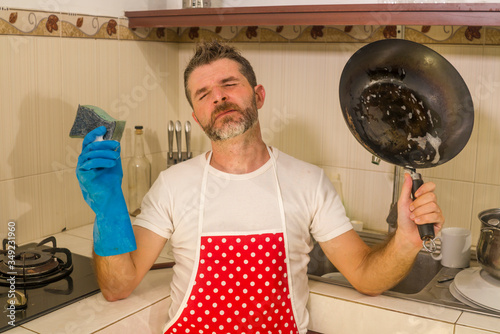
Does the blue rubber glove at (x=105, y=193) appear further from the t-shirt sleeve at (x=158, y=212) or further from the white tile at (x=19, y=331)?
the white tile at (x=19, y=331)

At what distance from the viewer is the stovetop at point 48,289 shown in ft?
4.25

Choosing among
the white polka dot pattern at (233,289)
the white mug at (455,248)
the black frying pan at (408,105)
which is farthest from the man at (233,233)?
the white mug at (455,248)

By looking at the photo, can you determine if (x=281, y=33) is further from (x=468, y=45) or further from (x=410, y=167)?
(x=410, y=167)

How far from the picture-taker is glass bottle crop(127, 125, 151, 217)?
80.2 inches

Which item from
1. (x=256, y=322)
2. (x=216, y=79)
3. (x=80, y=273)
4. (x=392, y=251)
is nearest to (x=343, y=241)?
(x=392, y=251)

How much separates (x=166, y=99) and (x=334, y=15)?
0.87 meters

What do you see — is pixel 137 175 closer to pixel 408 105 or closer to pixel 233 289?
pixel 233 289

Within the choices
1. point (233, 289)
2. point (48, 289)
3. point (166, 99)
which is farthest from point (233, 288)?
point (166, 99)

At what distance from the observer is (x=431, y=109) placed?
1200mm

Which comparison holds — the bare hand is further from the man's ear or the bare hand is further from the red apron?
the man's ear

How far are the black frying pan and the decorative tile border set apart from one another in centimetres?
53

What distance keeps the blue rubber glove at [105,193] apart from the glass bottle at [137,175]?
70cm

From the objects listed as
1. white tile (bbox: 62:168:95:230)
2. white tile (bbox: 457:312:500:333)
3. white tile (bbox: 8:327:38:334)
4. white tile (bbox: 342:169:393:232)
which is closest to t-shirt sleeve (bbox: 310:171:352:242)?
white tile (bbox: 457:312:500:333)

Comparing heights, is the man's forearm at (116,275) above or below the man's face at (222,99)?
below
